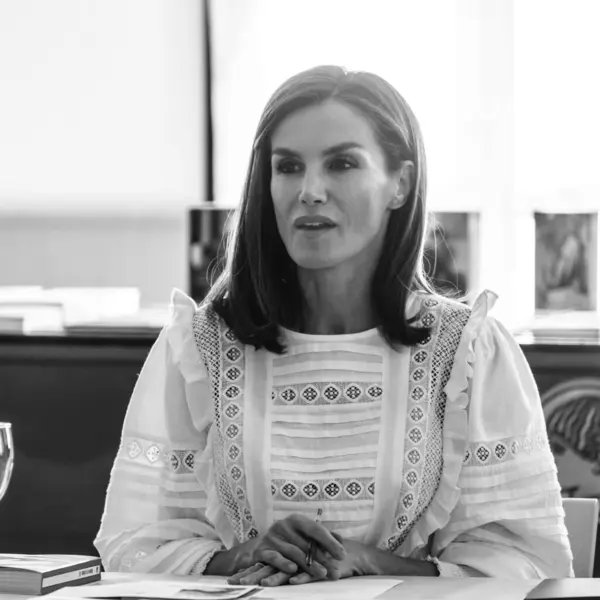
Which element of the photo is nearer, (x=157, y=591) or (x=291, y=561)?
(x=157, y=591)

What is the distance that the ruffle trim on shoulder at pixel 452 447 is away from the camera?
1.67 metres

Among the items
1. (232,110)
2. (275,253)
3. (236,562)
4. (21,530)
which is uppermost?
(232,110)

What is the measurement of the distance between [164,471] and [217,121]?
246 centimetres

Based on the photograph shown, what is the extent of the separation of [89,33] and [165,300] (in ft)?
3.07

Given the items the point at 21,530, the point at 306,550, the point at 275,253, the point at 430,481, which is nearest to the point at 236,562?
the point at 306,550

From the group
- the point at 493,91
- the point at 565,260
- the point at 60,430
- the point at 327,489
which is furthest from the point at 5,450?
the point at 493,91

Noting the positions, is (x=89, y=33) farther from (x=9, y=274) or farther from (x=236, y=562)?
(x=236, y=562)

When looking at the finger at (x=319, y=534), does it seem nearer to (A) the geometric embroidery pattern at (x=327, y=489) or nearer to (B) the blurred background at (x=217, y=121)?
(A) the geometric embroidery pattern at (x=327, y=489)

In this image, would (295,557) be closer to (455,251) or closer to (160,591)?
(160,591)

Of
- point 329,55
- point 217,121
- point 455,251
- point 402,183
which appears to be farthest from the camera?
point 217,121

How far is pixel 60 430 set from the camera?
2.62m

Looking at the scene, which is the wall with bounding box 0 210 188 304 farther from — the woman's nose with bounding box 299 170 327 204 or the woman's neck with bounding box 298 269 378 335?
the woman's nose with bounding box 299 170 327 204

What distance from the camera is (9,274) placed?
4.12 metres

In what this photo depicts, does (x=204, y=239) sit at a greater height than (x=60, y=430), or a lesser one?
greater
